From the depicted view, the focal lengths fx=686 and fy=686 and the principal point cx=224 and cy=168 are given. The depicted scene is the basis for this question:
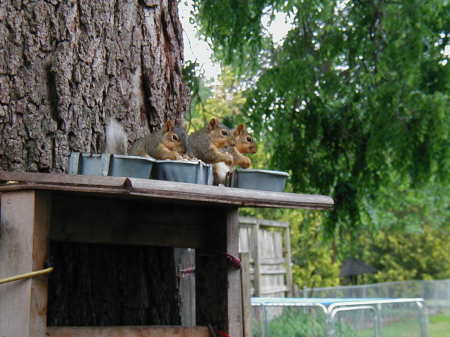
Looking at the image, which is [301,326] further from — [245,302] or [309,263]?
[309,263]

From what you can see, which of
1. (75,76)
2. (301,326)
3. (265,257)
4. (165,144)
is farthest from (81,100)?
(265,257)

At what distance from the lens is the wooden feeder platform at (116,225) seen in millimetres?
1418

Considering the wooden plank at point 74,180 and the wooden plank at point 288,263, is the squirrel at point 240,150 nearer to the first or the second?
the wooden plank at point 74,180

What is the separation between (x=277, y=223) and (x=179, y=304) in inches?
289

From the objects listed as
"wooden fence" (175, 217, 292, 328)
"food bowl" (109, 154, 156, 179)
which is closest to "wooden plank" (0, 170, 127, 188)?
"food bowl" (109, 154, 156, 179)

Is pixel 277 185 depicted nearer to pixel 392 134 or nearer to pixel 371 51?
pixel 392 134

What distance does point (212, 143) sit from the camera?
1.78 metres

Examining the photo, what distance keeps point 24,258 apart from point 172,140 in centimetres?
44

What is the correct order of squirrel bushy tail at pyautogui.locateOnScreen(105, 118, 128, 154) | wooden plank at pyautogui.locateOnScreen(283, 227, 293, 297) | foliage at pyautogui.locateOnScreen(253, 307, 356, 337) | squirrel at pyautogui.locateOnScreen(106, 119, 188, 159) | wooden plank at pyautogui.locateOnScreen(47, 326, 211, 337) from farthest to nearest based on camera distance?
wooden plank at pyautogui.locateOnScreen(283, 227, 293, 297), foliage at pyautogui.locateOnScreen(253, 307, 356, 337), squirrel bushy tail at pyautogui.locateOnScreen(105, 118, 128, 154), squirrel at pyautogui.locateOnScreen(106, 119, 188, 159), wooden plank at pyautogui.locateOnScreen(47, 326, 211, 337)

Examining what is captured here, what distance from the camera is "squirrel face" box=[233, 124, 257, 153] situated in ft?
5.99

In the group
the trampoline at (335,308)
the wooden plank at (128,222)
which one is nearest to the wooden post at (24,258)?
the wooden plank at (128,222)

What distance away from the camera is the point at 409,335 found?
719cm

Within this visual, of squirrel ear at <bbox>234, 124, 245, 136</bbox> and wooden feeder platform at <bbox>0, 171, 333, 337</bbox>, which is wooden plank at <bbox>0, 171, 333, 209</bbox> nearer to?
wooden feeder platform at <bbox>0, 171, 333, 337</bbox>

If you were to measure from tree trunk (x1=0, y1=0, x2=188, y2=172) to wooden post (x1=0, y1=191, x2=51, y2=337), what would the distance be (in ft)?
1.12
